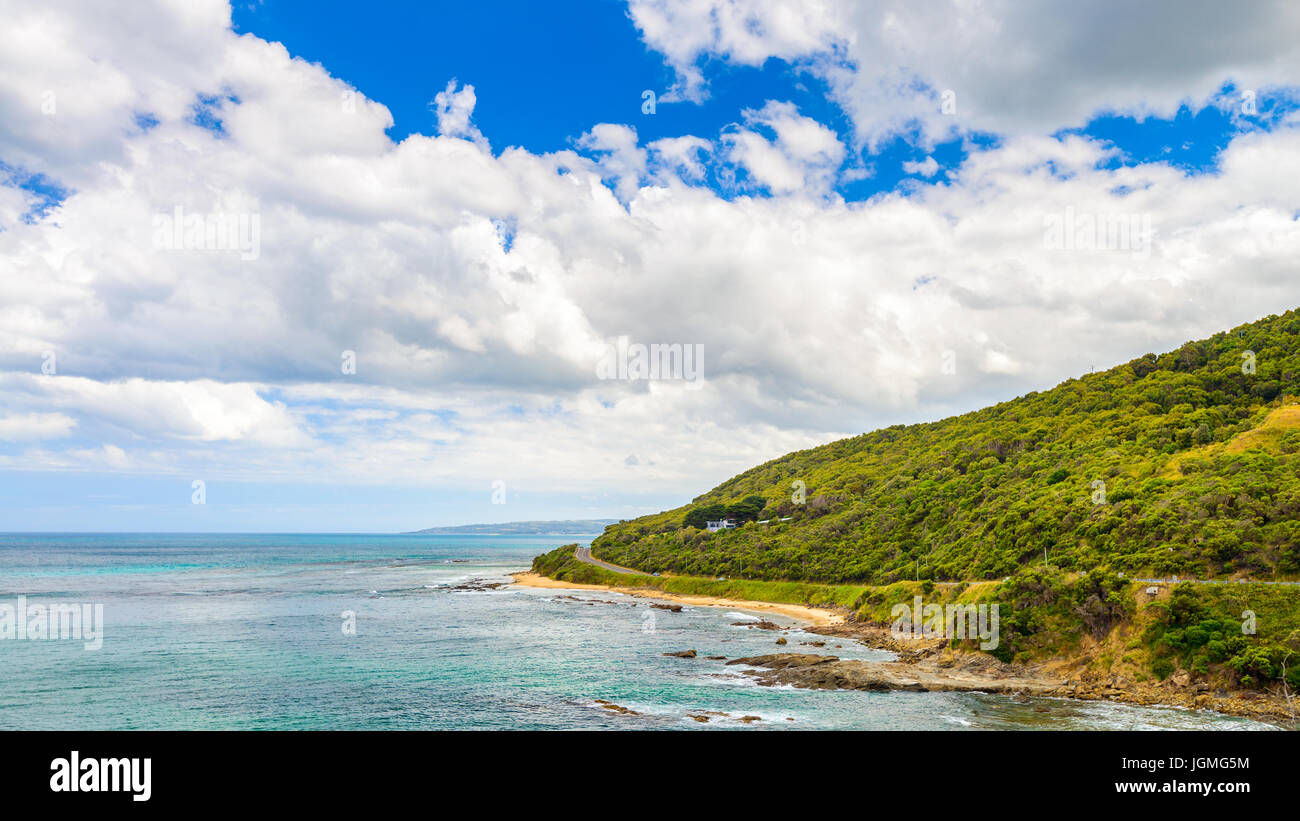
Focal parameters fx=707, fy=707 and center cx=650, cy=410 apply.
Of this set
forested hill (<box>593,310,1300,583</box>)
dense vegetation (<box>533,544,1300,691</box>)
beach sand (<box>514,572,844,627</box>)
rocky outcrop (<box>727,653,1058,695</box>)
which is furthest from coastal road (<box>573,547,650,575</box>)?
dense vegetation (<box>533,544,1300,691</box>)

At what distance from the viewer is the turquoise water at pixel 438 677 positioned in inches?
1654

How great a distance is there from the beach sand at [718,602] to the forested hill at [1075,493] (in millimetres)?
7875

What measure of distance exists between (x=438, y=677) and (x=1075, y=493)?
6386cm

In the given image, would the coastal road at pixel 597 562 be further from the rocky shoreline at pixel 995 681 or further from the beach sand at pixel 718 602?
the rocky shoreline at pixel 995 681

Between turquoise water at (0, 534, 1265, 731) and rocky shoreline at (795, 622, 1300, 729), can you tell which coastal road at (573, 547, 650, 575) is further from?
rocky shoreline at (795, 622, 1300, 729)

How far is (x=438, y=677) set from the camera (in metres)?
54.9

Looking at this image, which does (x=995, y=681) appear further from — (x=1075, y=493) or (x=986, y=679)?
(x=1075, y=493)

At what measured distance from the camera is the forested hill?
55.5m

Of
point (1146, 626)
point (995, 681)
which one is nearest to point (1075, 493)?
point (1146, 626)

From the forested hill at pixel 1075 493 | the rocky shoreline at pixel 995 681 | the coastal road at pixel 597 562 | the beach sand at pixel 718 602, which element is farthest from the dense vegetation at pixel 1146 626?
the coastal road at pixel 597 562

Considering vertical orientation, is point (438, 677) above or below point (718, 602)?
above

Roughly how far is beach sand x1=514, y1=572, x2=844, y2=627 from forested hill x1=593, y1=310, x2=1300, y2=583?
7.88 metres

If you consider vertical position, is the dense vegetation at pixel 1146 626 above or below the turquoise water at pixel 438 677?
above
